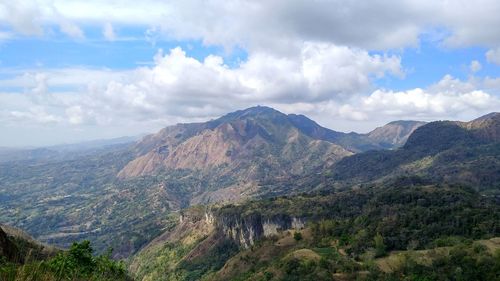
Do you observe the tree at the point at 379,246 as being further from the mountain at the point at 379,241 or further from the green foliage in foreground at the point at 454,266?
the green foliage in foreground at the point at 454,266

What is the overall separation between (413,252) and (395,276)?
17445 mm

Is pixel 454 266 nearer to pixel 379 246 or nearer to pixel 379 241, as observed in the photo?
pixel 379 246

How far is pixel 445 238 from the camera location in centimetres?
12469

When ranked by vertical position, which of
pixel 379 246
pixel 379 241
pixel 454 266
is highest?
pixel 454 266

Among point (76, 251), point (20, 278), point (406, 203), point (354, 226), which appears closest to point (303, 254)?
point (354, 226)

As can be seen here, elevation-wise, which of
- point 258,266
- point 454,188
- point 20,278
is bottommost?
point 258,266

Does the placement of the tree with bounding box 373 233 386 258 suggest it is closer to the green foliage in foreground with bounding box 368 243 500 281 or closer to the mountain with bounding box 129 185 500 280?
the mountain with bounding box 129 185 500 280

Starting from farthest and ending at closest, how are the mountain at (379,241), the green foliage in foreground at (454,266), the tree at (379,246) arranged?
the tree at (379,246) → the mountain at (379,241) → the green foliage in foreground at (454,266)

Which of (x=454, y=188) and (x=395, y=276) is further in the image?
(x=454, y=188)

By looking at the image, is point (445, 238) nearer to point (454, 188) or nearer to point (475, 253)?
point (475, 253)

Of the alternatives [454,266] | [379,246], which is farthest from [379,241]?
[454,266]

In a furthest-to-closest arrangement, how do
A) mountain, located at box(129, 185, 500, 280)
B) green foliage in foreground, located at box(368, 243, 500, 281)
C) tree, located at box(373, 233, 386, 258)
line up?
tree, located at box(373, 233, 386, 258), mountain, located at box(129, 185, 500, 280), green foliage in foreground, located at box(368, 243, 500, 281)

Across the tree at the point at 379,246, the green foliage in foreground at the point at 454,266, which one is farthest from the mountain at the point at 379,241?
the green foliage in foreground at the point at 454,266

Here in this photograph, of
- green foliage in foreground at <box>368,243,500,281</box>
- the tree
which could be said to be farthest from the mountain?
green foliage in foreground at <box>368,243,500,281</box>
